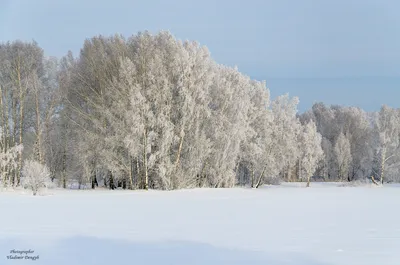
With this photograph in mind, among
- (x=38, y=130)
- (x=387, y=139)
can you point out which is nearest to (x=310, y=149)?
(x=387, y=139)

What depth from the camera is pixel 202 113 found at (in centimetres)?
2955

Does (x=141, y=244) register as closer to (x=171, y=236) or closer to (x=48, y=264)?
(x=171, y=236)

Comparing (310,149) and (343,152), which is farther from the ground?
(343,152)

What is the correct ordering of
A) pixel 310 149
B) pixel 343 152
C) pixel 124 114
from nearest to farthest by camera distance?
pixel 124 114 < pixel 310 149 < pixel 343 152

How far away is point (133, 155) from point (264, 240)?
19.2m

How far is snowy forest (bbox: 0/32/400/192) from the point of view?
26.9 metres

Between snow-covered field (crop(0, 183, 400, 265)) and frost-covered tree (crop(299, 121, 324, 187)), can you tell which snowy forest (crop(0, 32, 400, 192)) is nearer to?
frost-covered tree (crop(299, 121, 324, 187))

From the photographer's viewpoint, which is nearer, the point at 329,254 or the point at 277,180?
the point at 329,254

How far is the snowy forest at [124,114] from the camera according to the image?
26.9 metres

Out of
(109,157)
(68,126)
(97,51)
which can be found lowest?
(109,157)

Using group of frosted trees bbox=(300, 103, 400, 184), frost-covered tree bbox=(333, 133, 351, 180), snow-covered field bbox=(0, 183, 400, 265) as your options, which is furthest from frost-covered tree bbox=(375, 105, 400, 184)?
snow-covered field bbox=(0, 183, 400, 265)

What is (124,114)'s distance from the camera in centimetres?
2678

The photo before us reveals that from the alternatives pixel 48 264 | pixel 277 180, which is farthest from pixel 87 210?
pixel 277 180

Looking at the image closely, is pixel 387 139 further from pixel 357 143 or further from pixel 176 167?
pixel 176 167
